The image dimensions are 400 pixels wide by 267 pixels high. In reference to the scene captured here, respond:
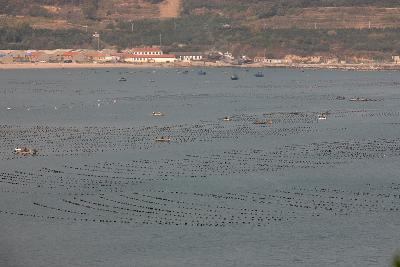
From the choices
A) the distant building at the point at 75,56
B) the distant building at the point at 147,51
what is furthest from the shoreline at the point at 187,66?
the distant building at the point at 75,56

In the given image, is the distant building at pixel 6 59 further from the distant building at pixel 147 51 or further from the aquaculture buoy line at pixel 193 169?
the aquaculture buoy line at pixel 193 169

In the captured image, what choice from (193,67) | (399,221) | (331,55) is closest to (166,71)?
(193,67)

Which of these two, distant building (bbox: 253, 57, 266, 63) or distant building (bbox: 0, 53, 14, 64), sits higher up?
distant building (bbox: 0, 53, 14, 64)

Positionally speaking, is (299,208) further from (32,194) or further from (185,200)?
(32,194)

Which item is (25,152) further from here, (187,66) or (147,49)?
(147,49)

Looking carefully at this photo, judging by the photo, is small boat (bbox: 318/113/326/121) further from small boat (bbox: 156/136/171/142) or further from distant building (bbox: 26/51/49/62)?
distant building (bbox: 26/51/49/62)

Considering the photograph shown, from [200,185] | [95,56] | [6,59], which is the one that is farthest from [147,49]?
[200,185]

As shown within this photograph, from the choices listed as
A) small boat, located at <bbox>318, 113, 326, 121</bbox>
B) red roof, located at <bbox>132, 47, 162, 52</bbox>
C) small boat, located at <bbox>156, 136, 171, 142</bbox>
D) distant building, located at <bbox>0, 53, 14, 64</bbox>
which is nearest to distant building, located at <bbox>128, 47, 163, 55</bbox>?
red roof, located at <bbox>132, 47, 162, 52</bbox>
